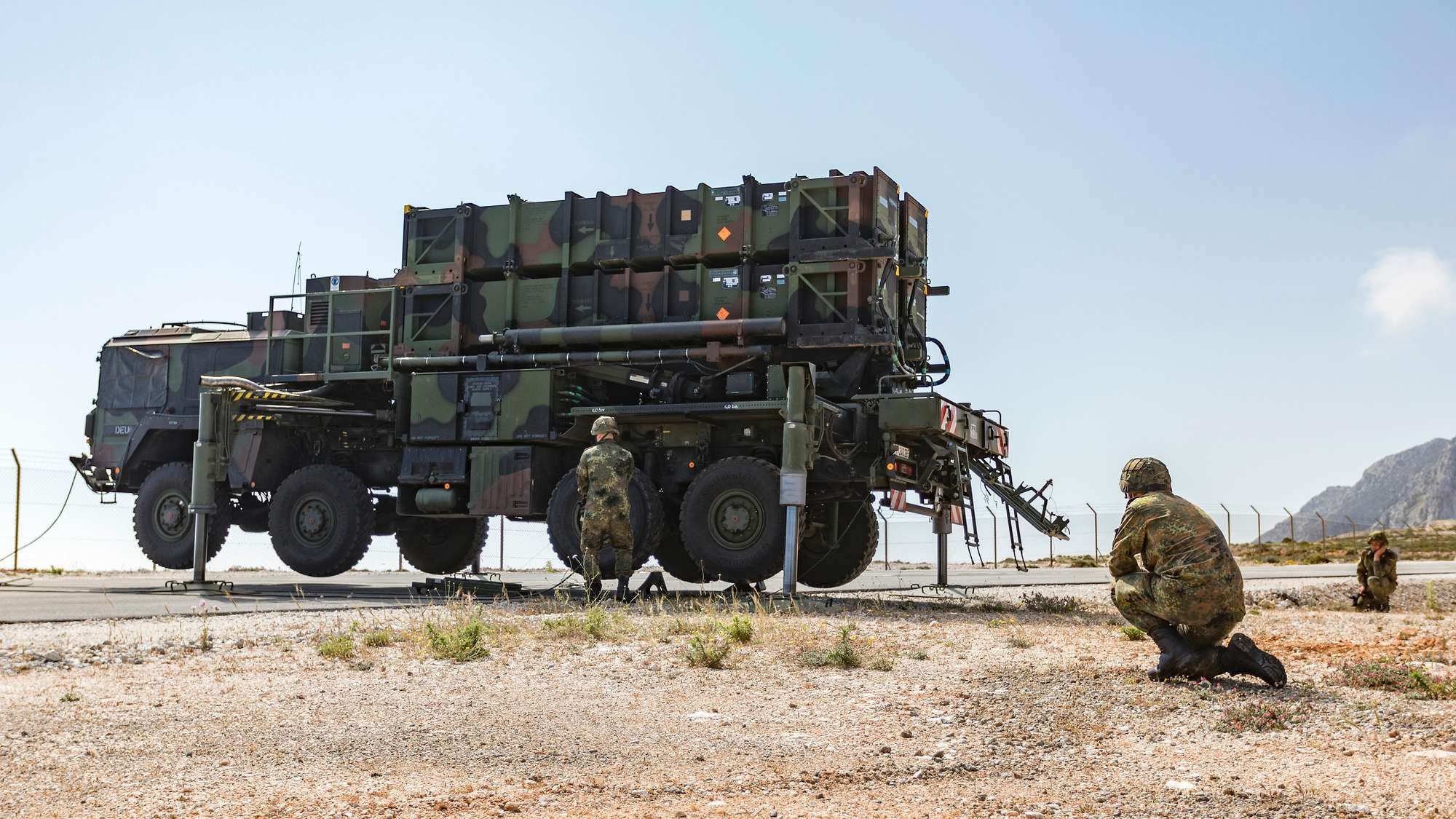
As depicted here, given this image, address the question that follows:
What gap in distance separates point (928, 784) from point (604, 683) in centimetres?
264

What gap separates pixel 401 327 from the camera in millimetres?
16203

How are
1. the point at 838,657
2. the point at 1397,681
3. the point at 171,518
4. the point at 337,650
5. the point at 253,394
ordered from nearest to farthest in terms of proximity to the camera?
the point at 1397,681 → the point at 838,657 → the point at 337,650 → the point at 253,394 → the point at 171,518

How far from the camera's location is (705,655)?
7422 millimetres

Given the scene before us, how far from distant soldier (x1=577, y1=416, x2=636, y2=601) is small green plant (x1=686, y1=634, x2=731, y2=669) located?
4.15 metres

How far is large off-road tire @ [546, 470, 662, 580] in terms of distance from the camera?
13.4m

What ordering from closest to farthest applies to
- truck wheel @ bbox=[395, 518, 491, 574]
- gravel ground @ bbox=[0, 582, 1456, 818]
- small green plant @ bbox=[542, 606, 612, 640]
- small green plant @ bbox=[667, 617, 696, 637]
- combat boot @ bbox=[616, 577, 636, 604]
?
gravel ground @ bbox=[0, 582, 1456, 818]
small green plant @ bbox=[542, 606, 612, 640]
small green plant @ bbox=[667, 617, 696, 637]
combat boot @ bbox=[616, 577, 636, 604]
truck wheel @ bbox=[395, 518, 491, 574]

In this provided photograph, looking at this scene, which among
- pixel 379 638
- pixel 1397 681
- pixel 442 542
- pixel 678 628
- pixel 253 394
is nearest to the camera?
pixel 1397 681

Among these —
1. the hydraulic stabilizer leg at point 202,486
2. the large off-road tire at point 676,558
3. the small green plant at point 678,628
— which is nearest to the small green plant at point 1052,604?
the large off-road tire at point 676,558

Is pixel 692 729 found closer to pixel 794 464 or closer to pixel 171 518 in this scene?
pixel 794 464

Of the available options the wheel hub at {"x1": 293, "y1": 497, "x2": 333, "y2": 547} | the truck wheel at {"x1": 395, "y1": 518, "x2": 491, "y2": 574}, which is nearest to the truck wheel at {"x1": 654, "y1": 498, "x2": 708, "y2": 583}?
the truck wheel at {"x1": 395, "y1": 518, "x2": 491, "y2": 574}

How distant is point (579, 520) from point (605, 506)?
2.02 meters

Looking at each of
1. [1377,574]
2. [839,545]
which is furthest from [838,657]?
[1377,574]

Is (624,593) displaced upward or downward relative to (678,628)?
upward

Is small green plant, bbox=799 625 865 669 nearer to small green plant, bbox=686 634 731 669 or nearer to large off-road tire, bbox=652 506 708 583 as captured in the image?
small green plant, bbox=686 634 731 669
